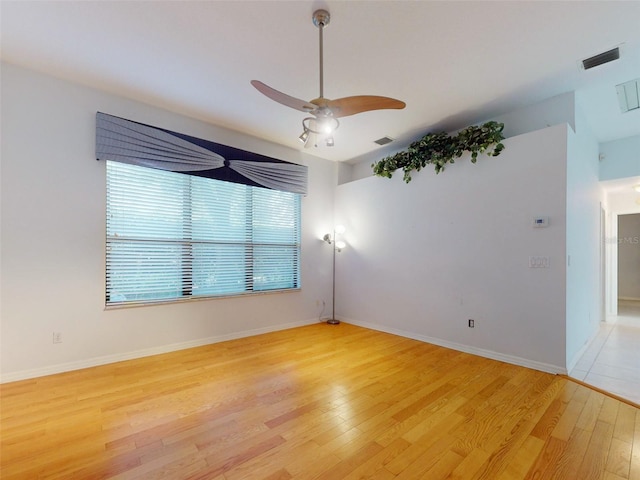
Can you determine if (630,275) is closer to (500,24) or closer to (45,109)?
(500,24)

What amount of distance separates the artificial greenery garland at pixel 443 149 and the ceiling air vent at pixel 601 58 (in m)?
0.83

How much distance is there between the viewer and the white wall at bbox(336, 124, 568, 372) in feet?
9.86

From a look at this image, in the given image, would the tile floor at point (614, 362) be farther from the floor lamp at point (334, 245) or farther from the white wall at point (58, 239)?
the white wall at point (58, 239)

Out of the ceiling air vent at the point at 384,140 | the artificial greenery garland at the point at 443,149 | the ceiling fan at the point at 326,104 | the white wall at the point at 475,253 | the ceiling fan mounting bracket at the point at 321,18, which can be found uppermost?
the ceiling fan mounting bracket at the point at 321,18

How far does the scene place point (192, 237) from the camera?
12.5 feet

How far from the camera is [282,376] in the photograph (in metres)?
2.89


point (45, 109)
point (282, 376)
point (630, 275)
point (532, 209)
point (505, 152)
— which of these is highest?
point (45, 109)

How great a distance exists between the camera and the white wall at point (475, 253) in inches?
118

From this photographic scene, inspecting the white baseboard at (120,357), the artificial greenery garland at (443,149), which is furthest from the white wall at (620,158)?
the white baseboard at (120,357)

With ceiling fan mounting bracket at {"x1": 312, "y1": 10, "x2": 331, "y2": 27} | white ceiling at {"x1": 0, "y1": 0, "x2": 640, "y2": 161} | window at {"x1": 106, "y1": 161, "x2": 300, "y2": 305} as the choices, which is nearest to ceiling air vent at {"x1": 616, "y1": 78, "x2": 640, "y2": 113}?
white ceiling at {"x1": 0, "y1": 0, "x2": 640, "y2": 161}

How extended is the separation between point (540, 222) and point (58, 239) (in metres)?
5.07

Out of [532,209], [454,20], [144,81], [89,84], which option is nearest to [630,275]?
[532,209]

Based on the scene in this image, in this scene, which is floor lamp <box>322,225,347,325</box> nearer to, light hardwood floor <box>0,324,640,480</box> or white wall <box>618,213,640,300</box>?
light hardwood floor <box>0,324,640,480</box>

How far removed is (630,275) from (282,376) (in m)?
7.02
